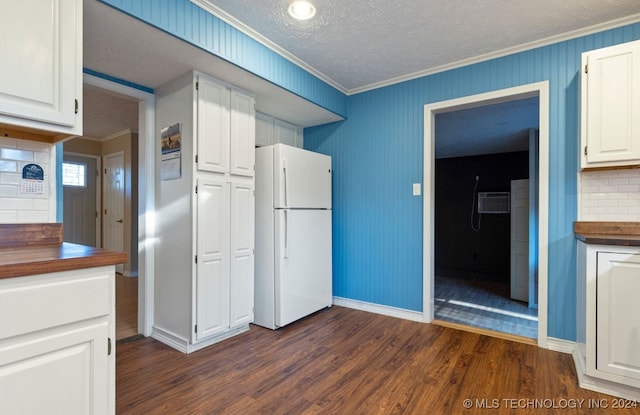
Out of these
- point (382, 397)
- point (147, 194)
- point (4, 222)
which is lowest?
point (382, 397)

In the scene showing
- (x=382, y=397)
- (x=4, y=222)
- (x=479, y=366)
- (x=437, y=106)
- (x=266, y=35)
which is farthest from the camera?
(x=437, y=106)

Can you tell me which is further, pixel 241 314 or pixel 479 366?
pixel 241 314

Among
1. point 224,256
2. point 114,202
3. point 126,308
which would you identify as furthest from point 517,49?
point 114,202

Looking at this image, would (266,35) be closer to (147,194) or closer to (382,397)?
(147,194)

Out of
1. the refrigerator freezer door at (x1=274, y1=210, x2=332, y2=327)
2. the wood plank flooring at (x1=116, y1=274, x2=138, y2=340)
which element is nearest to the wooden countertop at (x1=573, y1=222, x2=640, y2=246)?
the refrigerator freezer door at (x1=274, y1=210, x2=332, y2=327)

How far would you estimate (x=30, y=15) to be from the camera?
1342 millimetres

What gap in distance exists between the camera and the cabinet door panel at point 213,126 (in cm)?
245

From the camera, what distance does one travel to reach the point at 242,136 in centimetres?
278

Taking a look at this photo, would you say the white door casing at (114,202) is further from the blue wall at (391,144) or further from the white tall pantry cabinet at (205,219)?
the blue wall at (391,144)

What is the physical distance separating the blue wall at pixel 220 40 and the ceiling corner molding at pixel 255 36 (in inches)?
0.9

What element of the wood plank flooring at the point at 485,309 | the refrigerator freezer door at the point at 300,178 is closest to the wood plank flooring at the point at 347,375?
the wood plank flooring at the point at 485,309

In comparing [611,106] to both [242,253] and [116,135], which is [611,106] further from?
[116,135]

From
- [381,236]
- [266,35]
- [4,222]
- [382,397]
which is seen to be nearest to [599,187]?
[381,236]

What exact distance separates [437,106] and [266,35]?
167 centimetres
